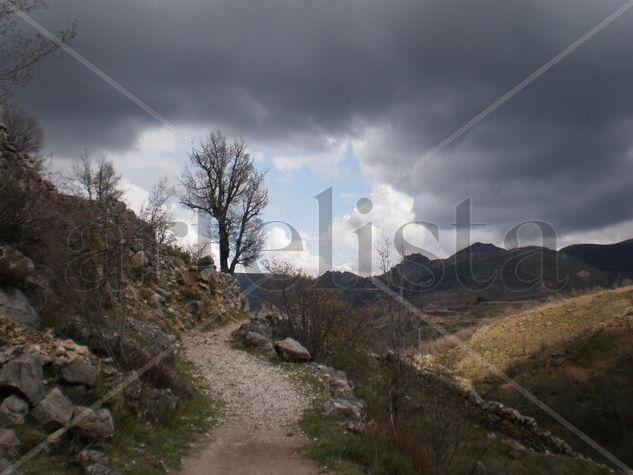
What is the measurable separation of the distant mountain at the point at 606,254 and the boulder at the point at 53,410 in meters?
162

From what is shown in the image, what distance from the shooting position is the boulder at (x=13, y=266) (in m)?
8.32

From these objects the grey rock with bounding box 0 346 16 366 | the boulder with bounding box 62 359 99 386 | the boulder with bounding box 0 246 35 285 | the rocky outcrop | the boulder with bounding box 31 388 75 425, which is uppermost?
the boulder with bounding box 0 246 35 285

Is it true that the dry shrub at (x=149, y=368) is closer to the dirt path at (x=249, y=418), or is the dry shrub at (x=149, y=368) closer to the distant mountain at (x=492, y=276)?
the dirt path at (x=249, y=418)

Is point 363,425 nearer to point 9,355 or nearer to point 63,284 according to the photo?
point 9,355

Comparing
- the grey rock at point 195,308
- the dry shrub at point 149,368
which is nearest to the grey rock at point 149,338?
the dry shrub at point 149,368

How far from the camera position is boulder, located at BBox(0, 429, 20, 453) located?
505 centimetres

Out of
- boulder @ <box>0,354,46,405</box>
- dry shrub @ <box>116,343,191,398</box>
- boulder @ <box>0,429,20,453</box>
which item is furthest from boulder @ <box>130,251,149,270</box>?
boulder @ <box>0,429,20,453</box>

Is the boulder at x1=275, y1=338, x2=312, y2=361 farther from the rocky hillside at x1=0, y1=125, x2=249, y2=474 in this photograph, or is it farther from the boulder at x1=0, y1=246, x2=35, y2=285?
the boulder at x1=0, y1=246, x2=35, y2=285

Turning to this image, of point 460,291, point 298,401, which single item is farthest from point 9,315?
point 460,291

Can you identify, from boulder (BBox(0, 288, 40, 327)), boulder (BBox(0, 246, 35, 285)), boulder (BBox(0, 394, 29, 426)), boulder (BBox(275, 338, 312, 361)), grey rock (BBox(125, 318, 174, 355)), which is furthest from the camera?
boulder (BBox(275, 338, 312, 361))

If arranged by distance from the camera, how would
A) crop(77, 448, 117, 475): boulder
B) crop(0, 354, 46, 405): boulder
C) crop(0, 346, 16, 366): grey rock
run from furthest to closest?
crop(0, 346, 16, 366): grey rock → crop(0, 354, 46, 405): boulder → crop(77, 448, 117, 475): boulder

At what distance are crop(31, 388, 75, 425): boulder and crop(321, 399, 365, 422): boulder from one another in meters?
4.76

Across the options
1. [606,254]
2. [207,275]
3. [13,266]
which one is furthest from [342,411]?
[606,254]

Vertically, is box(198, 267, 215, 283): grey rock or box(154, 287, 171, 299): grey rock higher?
box(198, 267, 215, 283): grey rock
